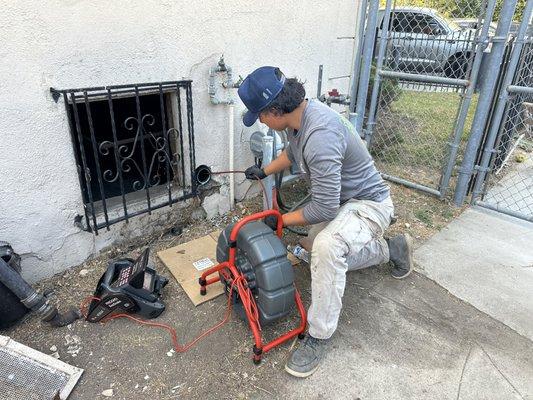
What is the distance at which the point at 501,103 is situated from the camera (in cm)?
340

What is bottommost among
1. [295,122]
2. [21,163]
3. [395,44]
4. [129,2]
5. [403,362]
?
[403,362]

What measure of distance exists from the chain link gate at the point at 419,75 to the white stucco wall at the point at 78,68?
1.14m

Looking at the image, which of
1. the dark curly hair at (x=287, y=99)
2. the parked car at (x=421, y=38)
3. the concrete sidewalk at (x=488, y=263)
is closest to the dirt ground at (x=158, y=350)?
the concrete sidewalk at (x=488, y=263)

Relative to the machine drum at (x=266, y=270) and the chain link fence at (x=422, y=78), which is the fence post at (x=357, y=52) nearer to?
the chain link fence at (x=422, y=78)

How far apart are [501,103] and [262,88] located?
8.41 feet

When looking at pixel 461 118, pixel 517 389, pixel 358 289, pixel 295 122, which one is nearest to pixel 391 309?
pixel 358 289

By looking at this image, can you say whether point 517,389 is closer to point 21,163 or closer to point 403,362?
point 403,362

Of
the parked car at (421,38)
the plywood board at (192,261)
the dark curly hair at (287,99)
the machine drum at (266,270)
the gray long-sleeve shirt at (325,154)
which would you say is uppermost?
the parked car at (421,38)

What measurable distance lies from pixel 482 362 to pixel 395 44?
331 cm

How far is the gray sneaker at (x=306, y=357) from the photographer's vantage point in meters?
2.09

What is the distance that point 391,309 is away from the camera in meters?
2.60

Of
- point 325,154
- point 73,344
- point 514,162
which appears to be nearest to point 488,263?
point 325,154

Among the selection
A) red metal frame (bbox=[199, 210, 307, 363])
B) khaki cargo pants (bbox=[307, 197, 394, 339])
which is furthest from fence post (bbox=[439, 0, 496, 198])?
red metal frame (bbox=[199, 210, 307, 363])

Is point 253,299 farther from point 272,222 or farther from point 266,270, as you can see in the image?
point 272,222
